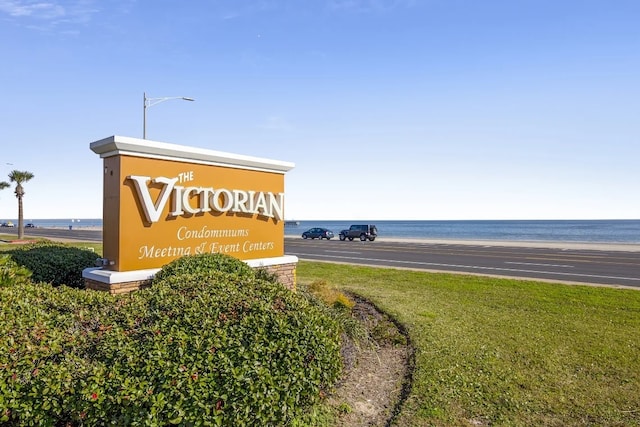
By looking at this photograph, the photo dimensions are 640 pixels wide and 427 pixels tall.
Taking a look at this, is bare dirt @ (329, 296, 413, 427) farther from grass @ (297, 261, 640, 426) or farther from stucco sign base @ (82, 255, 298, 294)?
stucco sign base @ (82, 255, 298, 294)

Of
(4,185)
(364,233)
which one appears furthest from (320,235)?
(4,185)

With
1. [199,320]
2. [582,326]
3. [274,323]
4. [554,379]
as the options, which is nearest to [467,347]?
[554,379]

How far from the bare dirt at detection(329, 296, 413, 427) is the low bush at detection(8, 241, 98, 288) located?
21.9 ft

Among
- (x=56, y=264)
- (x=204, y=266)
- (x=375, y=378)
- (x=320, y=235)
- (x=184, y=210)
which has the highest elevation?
(x=184, y=210)

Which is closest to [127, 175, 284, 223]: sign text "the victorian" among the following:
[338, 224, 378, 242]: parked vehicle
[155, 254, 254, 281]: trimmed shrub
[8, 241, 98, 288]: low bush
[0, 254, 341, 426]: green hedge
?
[155, 254, 254, 281]: trimmed shrub

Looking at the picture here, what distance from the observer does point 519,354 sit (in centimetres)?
753

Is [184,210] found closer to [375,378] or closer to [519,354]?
[375,378]

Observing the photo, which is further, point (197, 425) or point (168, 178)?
point (168, 178)

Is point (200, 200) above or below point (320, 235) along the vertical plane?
above

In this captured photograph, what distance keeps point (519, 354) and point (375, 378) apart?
9.28ft

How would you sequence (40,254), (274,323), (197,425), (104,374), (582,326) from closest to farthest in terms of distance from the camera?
1. (197,425)
2. (104,374)
3. (274,323)
4. (582,326)
5. (40,254)

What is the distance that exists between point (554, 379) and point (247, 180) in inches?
306

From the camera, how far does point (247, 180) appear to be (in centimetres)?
1081

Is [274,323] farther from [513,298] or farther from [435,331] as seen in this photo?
[513,298]
